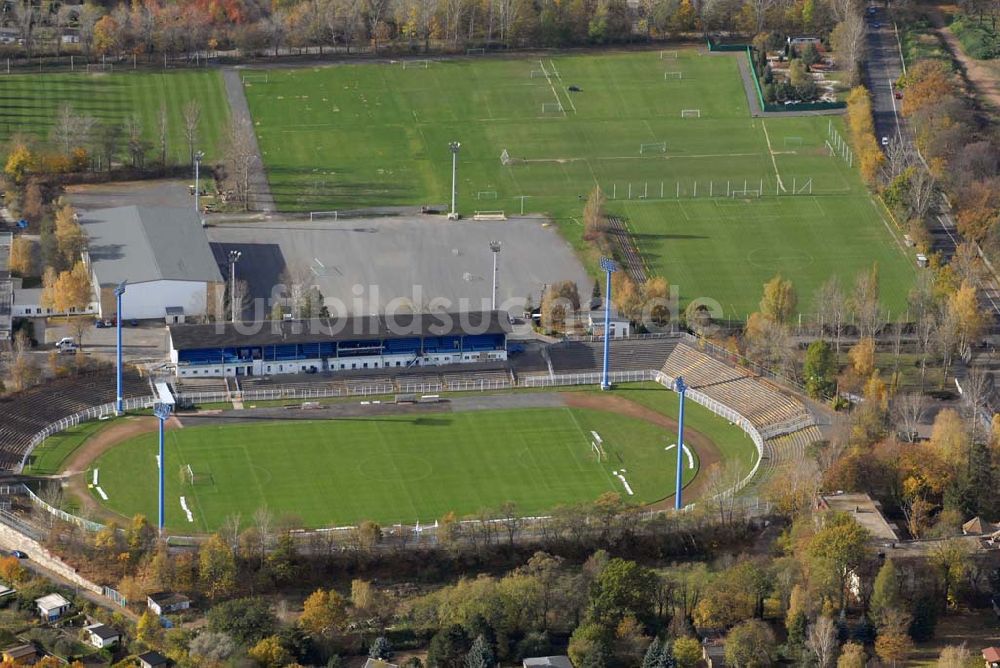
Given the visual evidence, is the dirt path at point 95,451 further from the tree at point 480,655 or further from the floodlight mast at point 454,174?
the floodlight mast at point 454,174

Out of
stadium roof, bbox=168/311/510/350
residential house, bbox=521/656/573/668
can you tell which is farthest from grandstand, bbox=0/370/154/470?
residential house, bbox=521/656/573/668

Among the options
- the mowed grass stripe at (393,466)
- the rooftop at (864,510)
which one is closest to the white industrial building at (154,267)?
the mowed grass stripe at (393,466)

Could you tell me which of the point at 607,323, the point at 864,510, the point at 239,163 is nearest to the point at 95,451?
the point at 607,323

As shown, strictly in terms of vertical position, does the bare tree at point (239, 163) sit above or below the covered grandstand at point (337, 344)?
above

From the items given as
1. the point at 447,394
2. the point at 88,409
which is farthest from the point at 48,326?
the point at 447,394

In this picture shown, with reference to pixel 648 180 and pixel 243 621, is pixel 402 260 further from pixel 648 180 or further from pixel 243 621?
pixel 243 621

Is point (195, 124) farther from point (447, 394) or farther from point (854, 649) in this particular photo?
point (854, 649)
